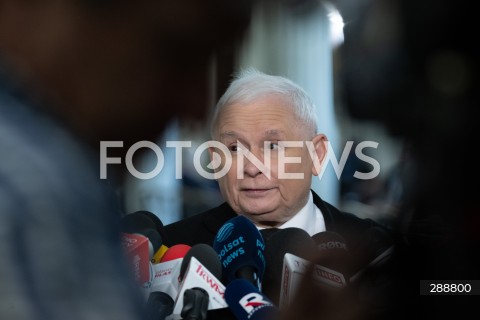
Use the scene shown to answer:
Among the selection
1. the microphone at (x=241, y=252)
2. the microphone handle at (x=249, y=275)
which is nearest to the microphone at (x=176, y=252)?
the microphone at (x=241, y=252)

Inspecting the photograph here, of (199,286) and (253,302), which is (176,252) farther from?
(253,302)

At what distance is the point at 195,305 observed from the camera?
3.81 feet

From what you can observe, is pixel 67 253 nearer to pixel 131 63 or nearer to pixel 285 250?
pixel 131 63

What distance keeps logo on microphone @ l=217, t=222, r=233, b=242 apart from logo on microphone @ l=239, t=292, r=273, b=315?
9.7 inches

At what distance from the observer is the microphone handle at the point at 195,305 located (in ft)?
3.78

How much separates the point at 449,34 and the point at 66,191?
4.26 feet

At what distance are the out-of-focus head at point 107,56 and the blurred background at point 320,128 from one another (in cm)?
53

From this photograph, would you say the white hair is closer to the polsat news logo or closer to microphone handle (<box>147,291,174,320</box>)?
microphone handle (<box>147,291,174,320</box>)

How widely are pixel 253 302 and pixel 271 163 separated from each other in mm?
543

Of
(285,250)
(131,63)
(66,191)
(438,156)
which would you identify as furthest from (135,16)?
(438,156)

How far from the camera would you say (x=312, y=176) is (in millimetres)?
1614

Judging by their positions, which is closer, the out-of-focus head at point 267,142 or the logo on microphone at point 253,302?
the logo on microphone at point 253,302

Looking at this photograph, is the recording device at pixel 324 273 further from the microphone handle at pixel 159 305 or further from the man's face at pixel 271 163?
the man's face at pixel 271 163

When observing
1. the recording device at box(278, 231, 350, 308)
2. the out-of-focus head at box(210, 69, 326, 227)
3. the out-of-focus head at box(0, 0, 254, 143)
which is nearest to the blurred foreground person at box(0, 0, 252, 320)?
the out-of-focus head at box(0, 0, 254, 143)
